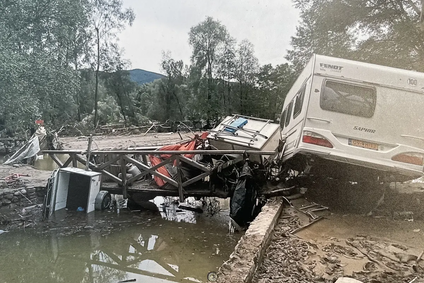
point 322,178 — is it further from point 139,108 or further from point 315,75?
point 139,108

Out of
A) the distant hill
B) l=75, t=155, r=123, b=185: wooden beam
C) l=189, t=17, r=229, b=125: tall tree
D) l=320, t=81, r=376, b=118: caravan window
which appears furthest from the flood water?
the distant hill

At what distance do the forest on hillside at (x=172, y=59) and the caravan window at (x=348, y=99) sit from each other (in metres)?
8.89

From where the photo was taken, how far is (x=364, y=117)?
5.82 metres

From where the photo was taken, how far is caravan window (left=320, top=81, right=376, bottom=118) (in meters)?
5.79

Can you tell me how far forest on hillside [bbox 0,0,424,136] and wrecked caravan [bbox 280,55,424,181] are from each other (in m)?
8.77

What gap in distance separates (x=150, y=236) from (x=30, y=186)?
453cm

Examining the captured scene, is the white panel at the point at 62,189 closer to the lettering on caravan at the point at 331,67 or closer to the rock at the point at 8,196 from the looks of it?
the rock at the point at 8,196

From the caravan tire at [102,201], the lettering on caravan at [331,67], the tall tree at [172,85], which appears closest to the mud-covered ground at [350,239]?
the lettering on caravan at [331,67]

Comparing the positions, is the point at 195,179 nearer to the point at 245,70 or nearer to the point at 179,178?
the point at 179,178

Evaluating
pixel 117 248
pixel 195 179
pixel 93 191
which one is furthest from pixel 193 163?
pixel 93 191

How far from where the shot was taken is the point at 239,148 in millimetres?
8328

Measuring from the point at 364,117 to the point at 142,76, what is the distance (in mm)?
42794

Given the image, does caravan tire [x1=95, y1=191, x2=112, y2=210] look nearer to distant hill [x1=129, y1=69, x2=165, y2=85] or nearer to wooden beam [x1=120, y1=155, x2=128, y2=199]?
wooden beam [x1=120, y1=155, x2=128, y2=199]

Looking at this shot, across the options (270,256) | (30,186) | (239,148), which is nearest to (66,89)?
(30,186)
